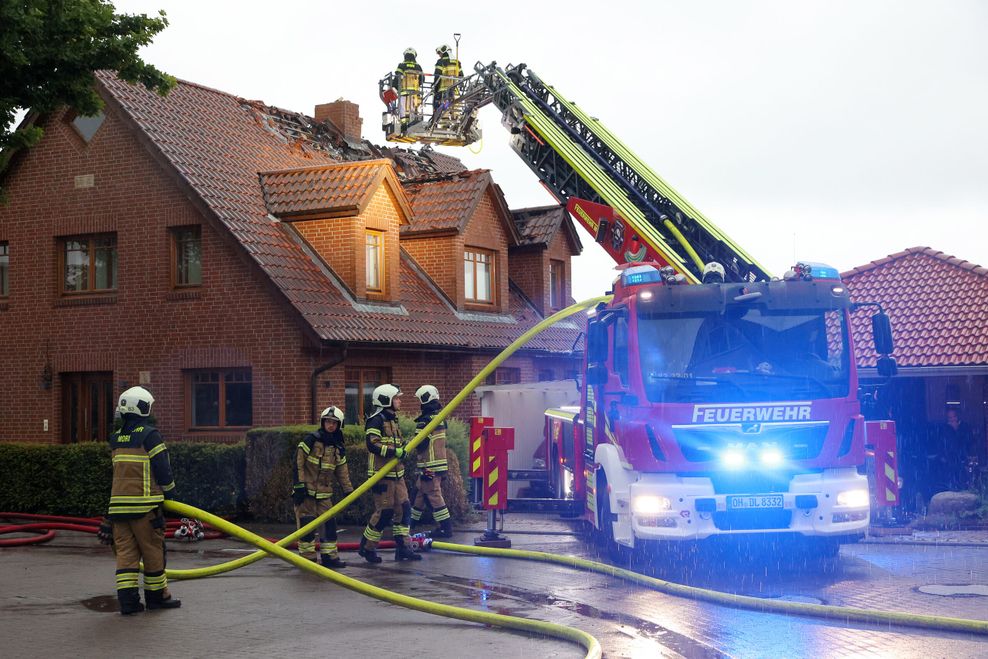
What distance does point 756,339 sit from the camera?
472 inches

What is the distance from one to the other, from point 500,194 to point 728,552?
45.5 ft

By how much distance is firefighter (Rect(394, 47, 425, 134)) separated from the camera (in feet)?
74.1

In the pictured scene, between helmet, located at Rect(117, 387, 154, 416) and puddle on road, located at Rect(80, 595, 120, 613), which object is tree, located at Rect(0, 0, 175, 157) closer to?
helmet, located at Rect(117, 387, 154, 416)

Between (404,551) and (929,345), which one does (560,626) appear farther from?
(929,345)

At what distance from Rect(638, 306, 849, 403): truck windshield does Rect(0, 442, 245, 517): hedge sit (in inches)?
320

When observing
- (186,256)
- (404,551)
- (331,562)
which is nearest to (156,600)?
(331,562)

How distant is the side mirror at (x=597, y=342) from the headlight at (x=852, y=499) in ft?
9.05

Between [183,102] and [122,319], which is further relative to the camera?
[183,102]

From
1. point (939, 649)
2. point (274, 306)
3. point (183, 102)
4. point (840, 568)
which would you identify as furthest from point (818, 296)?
point (183, 102)

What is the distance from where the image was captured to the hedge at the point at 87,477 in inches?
707

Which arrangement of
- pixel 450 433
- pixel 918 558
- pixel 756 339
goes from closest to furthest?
pixel 756 339
pixel 918 558
pixel 450 433

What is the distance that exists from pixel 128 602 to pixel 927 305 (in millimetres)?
14476

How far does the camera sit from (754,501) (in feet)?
37.7

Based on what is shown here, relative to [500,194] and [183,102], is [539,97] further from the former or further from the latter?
[183,102]
